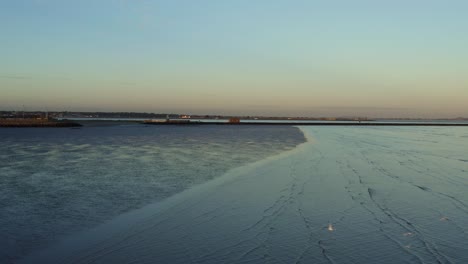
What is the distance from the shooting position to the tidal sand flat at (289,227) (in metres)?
7.32

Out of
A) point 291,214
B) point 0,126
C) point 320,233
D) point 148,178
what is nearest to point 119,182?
point 148,178

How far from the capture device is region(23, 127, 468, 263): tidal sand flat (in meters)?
7.32

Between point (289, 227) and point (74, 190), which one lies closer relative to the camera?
point (289, 227)

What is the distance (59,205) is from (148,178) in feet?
18.8

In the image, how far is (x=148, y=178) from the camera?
661 inches

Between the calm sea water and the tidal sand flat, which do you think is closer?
the tidal sand flat

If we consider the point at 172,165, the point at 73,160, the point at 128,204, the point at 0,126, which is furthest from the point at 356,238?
the point at 0,126

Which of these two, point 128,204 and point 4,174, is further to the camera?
point 4,174

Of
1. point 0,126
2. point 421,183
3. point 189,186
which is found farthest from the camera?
Answer: point 0,126

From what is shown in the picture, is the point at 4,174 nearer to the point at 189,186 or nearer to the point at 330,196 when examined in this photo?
the point at 189,186

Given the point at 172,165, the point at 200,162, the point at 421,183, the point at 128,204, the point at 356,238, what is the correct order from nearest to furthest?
the point at 356,238 < the point at 128,204 < the point at 421,183 < the point at 172,165 < the point at 200,162

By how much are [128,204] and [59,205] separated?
1.94 meters

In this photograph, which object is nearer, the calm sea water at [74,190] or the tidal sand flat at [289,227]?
the tidal sand flat at [289,227]

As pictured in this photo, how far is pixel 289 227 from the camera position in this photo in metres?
9.47
